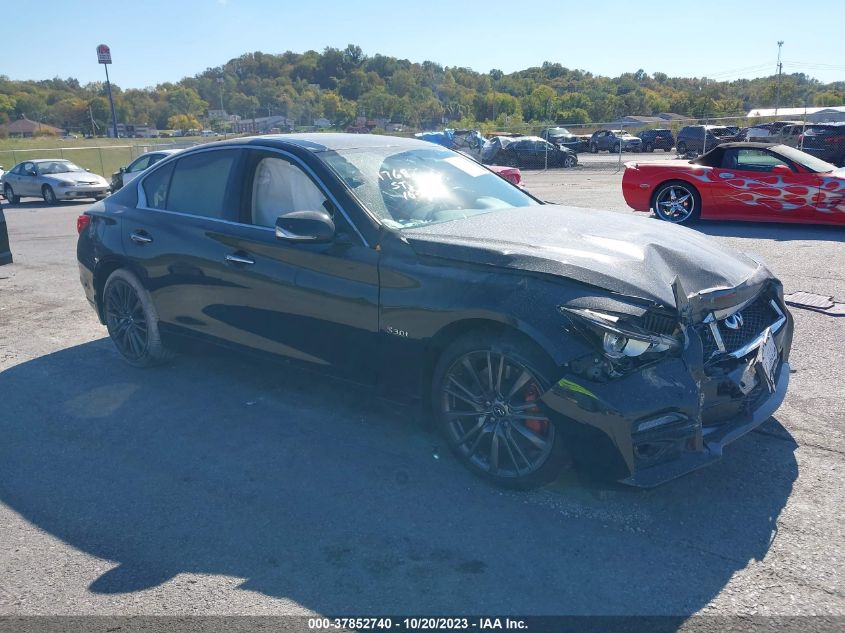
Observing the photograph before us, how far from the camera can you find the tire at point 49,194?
21.5 m

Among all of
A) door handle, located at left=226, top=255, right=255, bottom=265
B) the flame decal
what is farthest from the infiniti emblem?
the flame decal

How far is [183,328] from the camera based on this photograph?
5.20 meters

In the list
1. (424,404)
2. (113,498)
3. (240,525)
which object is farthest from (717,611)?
(113,498)

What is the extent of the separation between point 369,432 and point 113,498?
1.44 metres

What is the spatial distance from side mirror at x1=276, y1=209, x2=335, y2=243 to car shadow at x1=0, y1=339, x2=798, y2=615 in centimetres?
88

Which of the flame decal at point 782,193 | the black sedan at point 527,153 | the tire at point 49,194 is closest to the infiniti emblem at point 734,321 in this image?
the flame decal at point 782,193

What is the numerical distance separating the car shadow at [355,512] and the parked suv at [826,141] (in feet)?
68.3

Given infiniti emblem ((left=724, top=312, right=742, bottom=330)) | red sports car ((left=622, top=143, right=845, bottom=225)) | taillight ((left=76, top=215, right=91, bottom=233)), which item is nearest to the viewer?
infiniti emblem ((left=724, top=312, right=742, bottom=330))

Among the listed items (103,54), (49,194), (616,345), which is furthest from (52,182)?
(103,54)

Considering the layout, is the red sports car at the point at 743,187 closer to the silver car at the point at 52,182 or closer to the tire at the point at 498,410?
the tire at the point at 498,410

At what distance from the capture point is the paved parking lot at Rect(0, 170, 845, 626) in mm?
2900

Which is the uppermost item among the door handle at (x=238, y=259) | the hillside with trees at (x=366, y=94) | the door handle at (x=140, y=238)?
the hillside with trees at (x=366, y=94)

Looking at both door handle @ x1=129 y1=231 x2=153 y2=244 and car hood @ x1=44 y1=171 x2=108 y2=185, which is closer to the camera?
door handle @ x1=129 y1=231 x2=153 y2=244

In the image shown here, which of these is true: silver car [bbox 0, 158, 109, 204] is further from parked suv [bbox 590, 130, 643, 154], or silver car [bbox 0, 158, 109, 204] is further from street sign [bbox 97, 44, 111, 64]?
street sign [bbox 97, 44, 111, 64]
